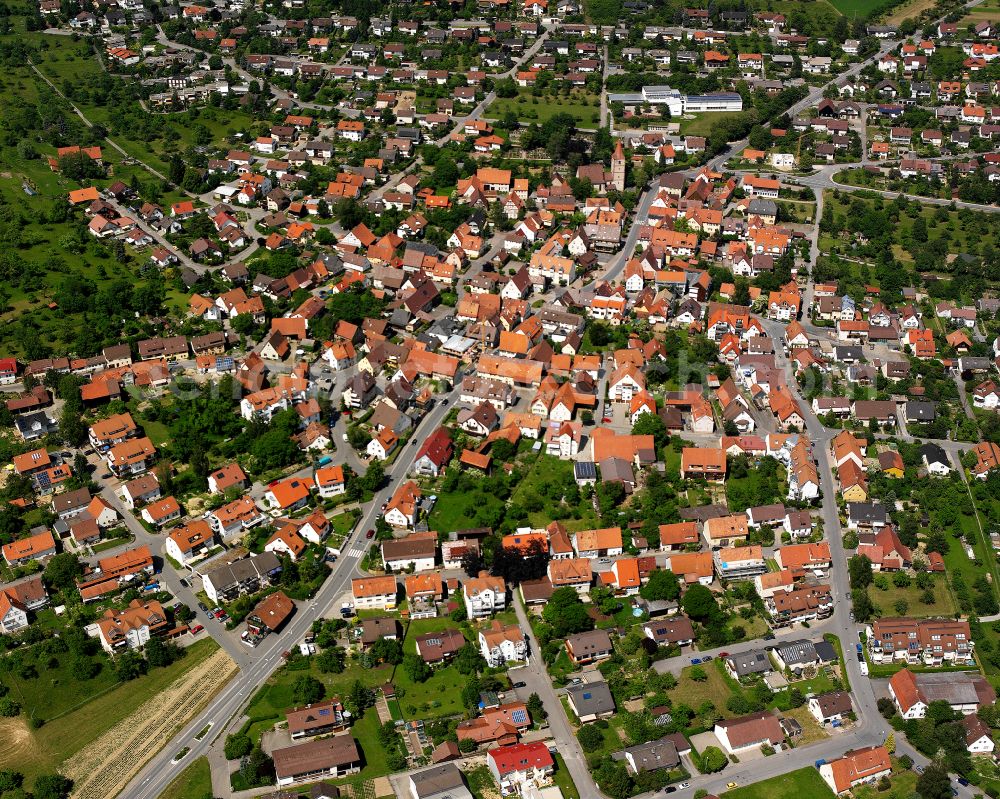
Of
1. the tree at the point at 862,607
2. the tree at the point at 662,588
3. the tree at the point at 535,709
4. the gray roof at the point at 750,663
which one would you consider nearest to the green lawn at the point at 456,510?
the tree at the point at 662,588

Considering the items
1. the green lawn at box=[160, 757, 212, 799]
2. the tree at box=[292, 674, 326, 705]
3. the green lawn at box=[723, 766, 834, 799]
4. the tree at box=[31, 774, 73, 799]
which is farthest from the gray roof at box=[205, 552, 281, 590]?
the green lawn at box=[723, 766, 834, 799]

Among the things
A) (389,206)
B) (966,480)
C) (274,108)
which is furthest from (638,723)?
(274,108)

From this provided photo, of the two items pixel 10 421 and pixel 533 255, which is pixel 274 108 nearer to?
pixel 533 255

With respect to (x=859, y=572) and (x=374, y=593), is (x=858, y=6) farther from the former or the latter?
(x=374, y=593)

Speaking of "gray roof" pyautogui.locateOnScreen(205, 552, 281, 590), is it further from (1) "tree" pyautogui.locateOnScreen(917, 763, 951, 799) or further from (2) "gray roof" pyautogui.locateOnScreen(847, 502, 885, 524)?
(1) "tree" pyautogui.locateOnScreen(917, 763, 951, 799)

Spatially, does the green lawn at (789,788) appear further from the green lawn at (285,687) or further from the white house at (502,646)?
the green lawn at (285,687)

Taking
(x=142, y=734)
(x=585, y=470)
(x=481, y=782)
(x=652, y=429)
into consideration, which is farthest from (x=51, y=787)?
(x=652, y=429)
